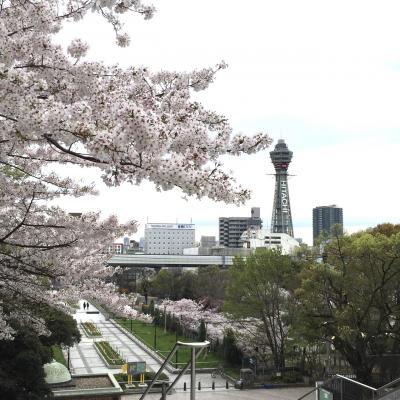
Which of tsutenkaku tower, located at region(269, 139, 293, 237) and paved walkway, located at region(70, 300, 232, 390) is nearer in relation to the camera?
paved walkway, located at region(70, 300, 232, 390)

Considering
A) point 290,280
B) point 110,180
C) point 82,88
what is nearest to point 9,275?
point 82,88

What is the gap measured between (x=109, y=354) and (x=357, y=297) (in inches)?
740

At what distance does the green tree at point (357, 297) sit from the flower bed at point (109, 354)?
45.5ft

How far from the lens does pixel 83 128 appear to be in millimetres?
3658

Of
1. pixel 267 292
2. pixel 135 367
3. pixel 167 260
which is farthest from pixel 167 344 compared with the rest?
pixel 167 260

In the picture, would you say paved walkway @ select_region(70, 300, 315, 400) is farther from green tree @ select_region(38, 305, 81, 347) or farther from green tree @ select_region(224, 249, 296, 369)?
green tree @ select_region(38, 305, 81, 347)

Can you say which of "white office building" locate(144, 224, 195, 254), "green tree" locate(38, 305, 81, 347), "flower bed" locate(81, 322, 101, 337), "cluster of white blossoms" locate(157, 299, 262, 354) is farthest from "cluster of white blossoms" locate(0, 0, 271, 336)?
"white office building" locate(144, 224, 195, 254)

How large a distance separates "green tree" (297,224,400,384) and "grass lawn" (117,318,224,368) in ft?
25.9

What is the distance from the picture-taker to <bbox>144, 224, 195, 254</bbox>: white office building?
16275cm

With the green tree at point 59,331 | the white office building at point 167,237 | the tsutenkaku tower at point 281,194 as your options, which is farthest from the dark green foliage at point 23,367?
the white office building at point 167,237

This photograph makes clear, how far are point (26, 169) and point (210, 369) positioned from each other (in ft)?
80.6

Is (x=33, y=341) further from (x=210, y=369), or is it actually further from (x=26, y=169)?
(x=210, y=369)

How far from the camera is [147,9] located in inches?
224

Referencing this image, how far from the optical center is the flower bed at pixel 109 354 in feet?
101
